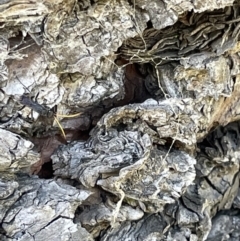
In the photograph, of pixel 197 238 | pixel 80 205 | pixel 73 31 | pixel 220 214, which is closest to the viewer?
pixel 73 31

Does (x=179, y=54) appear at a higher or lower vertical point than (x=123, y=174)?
higher

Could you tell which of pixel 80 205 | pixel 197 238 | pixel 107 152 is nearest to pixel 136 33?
pixel 107 152

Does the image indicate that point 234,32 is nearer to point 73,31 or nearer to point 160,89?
point 160,89

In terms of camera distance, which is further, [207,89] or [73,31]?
[207,89]

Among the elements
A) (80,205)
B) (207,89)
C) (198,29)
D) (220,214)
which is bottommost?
(220,214)

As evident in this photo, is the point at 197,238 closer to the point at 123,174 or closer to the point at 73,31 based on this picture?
the point at 123,174

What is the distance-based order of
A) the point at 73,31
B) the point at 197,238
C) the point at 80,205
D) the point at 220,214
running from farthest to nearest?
1. the point at 220,214
2. the point at 197,238
3. the point at 80,205
4. the point at 73,31
